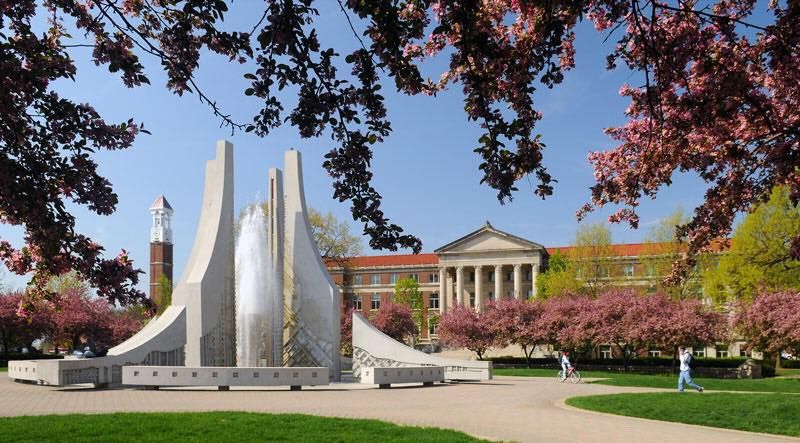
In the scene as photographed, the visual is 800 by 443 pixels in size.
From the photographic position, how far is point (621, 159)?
34.5 feet

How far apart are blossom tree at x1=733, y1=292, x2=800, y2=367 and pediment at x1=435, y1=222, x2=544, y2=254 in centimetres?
4572

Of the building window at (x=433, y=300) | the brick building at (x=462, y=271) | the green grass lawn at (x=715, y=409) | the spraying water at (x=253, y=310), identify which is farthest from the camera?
the building window at (x=433, y=300)

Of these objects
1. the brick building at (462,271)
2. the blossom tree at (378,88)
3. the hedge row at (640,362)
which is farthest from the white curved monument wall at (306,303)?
the brick building at (462,271)

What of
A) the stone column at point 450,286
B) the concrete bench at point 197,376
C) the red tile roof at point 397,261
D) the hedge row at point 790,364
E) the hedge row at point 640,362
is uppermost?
the red tile roof at point 397,261

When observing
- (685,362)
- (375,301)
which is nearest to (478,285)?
(375,301)

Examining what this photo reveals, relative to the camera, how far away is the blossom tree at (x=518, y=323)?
159 ft

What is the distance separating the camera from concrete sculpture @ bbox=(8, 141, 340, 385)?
26094 mm

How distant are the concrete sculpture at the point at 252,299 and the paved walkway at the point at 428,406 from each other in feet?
11.0

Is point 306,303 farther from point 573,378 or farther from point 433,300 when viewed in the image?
point 433,300

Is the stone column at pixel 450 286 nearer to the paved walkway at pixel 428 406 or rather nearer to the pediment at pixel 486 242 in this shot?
the pediment at pixel 486 242

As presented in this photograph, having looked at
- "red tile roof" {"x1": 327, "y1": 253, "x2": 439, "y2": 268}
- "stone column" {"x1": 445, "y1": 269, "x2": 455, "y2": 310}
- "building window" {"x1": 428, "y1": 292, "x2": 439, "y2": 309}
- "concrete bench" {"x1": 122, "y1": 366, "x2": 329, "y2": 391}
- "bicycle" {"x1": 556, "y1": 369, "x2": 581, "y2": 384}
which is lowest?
"bicycle" {"x1": 556, "y1": 369, "x2": 581, "y2": 384}

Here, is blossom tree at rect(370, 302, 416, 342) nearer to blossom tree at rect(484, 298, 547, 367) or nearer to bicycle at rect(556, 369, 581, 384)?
blossom tree at rect(484, 298, 547, 367)

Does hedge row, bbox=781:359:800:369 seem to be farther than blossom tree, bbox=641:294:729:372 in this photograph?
Yes

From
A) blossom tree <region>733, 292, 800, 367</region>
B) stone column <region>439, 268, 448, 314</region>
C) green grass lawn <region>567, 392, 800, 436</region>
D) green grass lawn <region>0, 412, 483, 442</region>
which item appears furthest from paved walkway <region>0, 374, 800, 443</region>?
stone column <region>439, 268, 448, 314</region>
